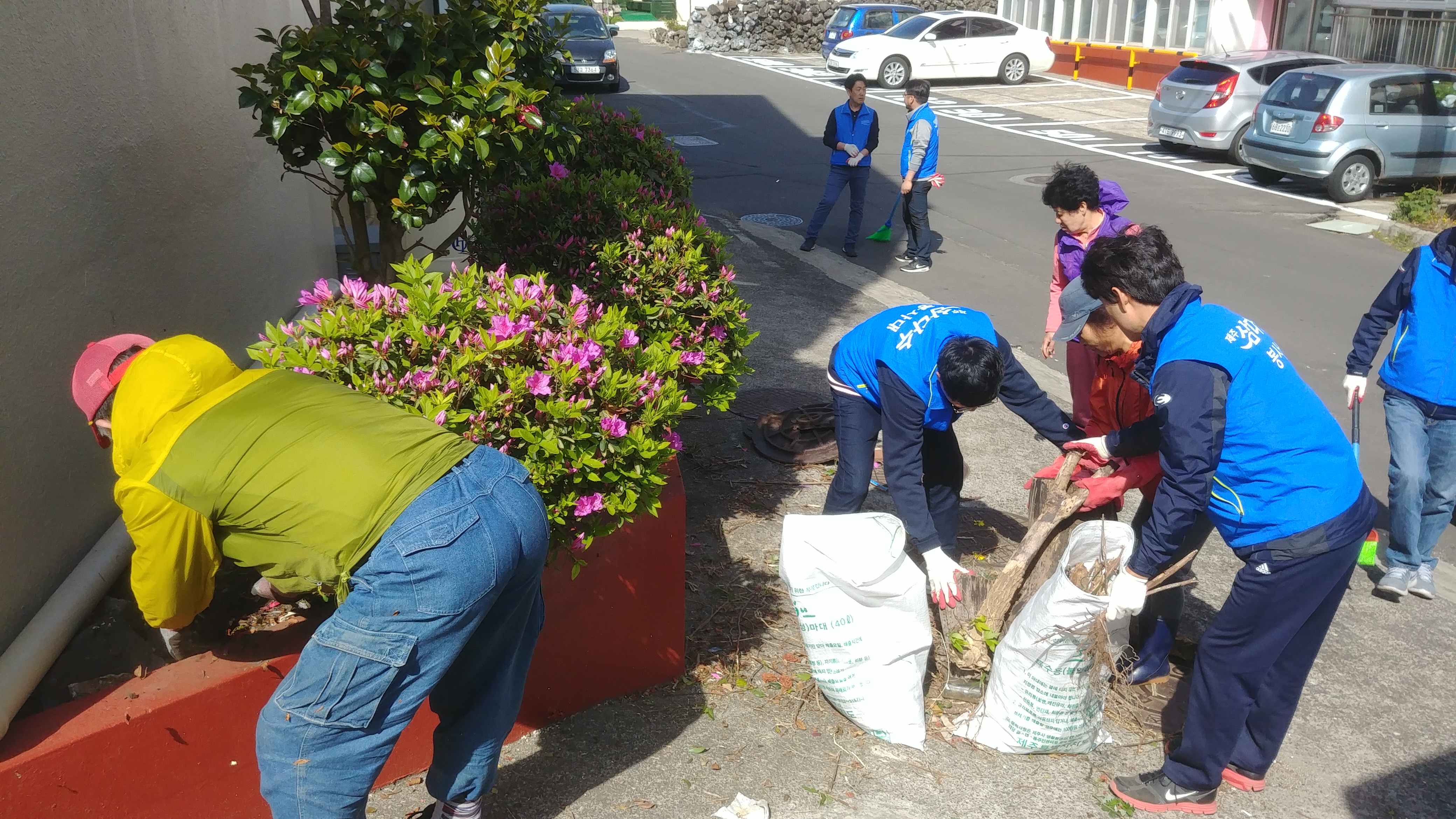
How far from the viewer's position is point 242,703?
2748 mm

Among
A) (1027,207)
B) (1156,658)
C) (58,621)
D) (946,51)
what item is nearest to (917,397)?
(1156,658)

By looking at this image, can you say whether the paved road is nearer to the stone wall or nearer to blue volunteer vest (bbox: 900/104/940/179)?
blue volunteer vest (bbox: 900/104/940/179)

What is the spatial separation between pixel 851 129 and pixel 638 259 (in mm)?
6581

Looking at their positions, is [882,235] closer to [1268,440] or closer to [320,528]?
[1268,440]

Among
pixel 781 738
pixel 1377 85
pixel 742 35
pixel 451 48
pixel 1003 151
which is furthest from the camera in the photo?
pixel 742 35

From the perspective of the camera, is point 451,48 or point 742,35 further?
point 742,35

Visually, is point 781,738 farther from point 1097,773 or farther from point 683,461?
point 683,461

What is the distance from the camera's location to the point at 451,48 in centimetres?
372

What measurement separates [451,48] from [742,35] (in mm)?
29440

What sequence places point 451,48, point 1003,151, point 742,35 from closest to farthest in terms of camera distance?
1. point 451,48
2. point 1003,151
3. point 742,35

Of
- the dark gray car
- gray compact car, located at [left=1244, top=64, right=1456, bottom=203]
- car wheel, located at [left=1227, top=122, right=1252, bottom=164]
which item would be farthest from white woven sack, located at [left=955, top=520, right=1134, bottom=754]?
the dark gray car

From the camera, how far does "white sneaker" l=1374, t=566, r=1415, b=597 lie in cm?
446

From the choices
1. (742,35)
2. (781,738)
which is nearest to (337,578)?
(781,738)

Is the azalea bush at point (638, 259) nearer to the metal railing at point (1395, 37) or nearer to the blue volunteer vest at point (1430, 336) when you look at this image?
the blue volunteer vest at point (1430, 336)
